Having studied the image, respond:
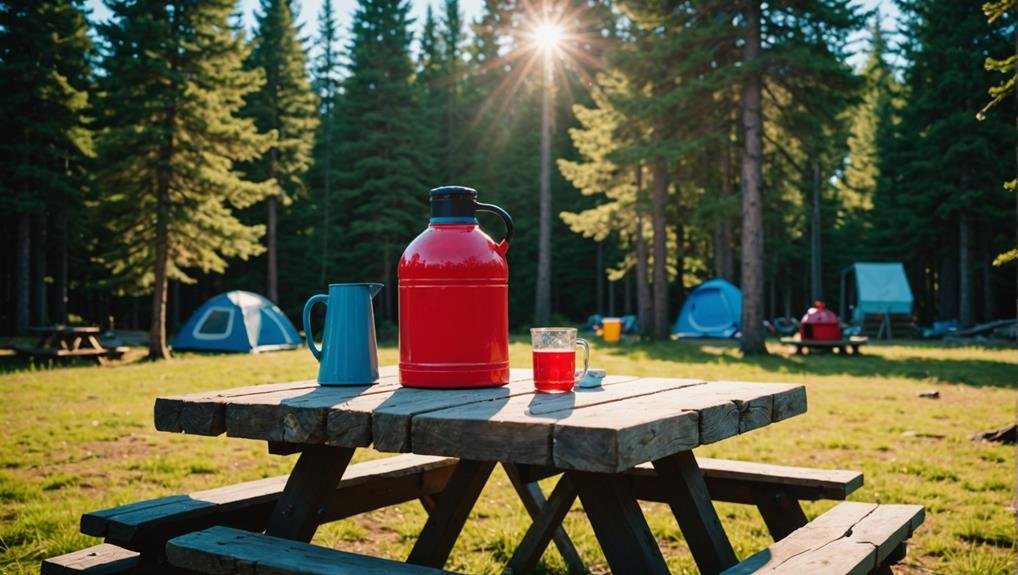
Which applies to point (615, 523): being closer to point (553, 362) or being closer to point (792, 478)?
point (553, 362)

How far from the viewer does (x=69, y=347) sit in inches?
563

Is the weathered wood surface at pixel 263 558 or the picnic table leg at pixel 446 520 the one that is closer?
the weathered wood surface at pixel 263 558

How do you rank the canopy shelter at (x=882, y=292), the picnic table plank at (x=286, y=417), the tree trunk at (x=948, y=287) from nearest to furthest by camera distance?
the picnic table plank at (x=286, y=417) < the canopy shelter at (x=882, y=292) < the tree trunk at (x=948, y=287)

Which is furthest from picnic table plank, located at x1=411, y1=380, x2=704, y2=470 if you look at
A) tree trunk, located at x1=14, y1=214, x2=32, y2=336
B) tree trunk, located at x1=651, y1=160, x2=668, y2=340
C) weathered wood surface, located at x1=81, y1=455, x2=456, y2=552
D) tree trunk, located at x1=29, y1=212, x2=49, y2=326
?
tree trunk, located at x1=29, y1=212, x2=49, y2=326

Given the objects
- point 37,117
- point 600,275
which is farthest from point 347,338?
point 600,275

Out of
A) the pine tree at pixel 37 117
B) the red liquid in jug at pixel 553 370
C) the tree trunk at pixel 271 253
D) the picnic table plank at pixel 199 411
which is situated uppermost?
the pine tree at pixel 37 117

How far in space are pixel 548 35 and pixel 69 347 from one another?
19.8m

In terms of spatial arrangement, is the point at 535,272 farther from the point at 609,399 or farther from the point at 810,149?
the point at 609,399

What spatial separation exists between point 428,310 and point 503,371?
0.32 meters

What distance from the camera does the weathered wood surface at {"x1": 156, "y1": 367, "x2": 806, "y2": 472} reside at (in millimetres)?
1522

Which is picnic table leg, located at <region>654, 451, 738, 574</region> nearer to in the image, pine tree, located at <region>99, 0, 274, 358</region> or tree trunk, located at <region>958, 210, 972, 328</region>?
pine tree, located at <region>99, 0, 274, 358</region>

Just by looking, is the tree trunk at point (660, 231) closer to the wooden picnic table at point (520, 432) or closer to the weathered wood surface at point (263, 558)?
the wooden picnic table at point (520, 432)

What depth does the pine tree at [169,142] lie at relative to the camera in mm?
14789

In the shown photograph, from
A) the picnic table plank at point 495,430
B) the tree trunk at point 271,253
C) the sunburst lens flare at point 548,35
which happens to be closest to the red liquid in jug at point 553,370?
the picnic table plank at point 495,430
